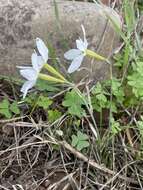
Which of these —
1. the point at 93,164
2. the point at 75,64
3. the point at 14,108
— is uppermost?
the point at 75,64

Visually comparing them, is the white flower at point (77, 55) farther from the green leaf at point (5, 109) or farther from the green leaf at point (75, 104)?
the green leaf at point (5, 109)

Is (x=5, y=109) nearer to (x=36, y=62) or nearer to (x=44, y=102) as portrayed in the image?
(x=44, y=102)

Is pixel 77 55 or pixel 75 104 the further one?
pixel 75 104

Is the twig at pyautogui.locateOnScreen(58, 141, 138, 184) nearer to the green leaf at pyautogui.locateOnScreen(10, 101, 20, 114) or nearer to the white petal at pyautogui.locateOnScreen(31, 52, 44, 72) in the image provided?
the green leaf at pyautogui.locateOnScreen(10, 101, 20, 114)

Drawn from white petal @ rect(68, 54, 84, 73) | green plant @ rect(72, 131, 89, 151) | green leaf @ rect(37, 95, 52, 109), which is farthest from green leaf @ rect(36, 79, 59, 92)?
white petal @ rect(68, 54, 84, 73)

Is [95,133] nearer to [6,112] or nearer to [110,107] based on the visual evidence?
[110,107]

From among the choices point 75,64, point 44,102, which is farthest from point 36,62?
point 44,102
